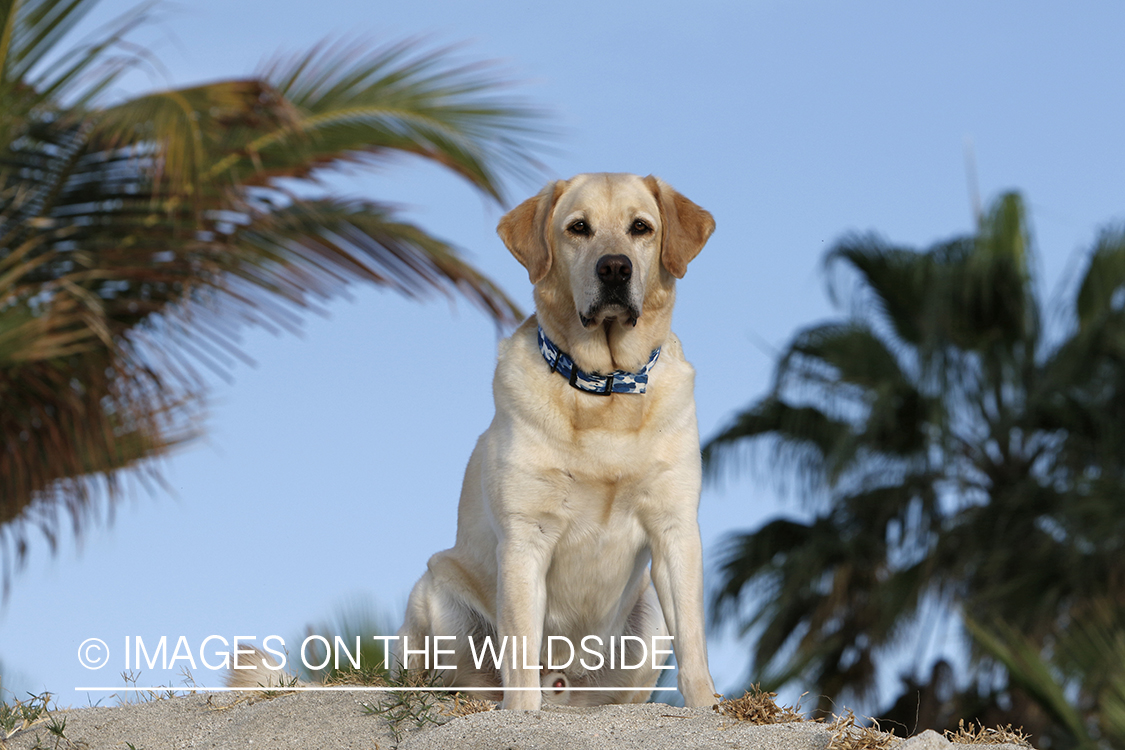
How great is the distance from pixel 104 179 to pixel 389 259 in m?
1.98

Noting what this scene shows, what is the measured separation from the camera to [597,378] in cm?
374

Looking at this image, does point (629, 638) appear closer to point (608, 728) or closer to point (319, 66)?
point (608, 728)

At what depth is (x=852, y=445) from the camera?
11.5 m

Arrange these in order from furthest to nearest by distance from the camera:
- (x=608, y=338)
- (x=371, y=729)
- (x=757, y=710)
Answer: (x=608, y=338)
(x=371, y=729)
(x=757, y=710)

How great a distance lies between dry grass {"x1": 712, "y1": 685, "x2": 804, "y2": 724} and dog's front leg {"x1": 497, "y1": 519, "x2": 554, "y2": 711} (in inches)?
22.7

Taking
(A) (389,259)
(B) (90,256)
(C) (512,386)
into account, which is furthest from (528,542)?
(B) (90,256)

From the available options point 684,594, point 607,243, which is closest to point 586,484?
point 684,594

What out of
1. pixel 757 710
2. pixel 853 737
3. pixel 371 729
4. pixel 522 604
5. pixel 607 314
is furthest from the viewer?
pixel 607 314

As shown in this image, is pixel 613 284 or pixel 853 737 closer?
pixel 853 737

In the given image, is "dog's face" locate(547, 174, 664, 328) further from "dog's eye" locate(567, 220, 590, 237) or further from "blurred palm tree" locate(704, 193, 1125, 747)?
"blurred palm tree" locate(704, 193, 1125, 747)

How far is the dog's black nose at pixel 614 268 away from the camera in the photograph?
364cm

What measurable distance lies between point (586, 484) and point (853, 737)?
108 centimetres

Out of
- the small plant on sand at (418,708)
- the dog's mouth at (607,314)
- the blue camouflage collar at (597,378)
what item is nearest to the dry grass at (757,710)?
the small plant on sand at (418,708)

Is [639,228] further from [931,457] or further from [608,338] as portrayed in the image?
[931,457]
